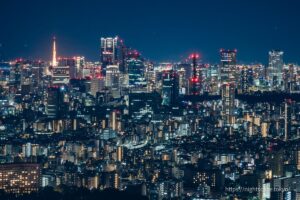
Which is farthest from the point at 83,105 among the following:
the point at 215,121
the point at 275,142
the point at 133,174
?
the point at 133,174

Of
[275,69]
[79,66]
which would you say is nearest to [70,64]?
[79,66]

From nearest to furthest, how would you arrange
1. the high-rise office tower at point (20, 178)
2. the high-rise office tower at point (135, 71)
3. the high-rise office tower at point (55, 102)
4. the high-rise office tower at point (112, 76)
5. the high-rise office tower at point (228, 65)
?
1. the high-rise office tower at point (20, 178)
2. the high-rise office tower at point (55, 102)
3. the high-rise office tower at point (112, 76)
4. the high-rise office tower at point (135, 71)
5. the high-rise office tower at point (228, 65)

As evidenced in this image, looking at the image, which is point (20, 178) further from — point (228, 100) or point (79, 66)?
point (79, 66)

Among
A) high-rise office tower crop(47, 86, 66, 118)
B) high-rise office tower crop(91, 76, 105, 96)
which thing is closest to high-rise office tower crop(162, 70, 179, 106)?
high-rise office tower crop(91, 76, 105, 96)

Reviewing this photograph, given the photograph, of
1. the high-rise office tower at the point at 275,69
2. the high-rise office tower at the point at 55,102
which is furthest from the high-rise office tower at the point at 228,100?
the high-rise office tower at the point at 55,102

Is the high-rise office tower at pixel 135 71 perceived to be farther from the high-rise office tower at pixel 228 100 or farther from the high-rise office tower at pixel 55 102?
the high-rise office tower at pixel 55 102

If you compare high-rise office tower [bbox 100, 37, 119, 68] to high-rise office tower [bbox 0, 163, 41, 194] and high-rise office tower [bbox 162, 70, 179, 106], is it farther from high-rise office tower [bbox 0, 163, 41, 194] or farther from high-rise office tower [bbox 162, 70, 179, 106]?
high-rise office tower [bbox 0, 163, 41, 194]
